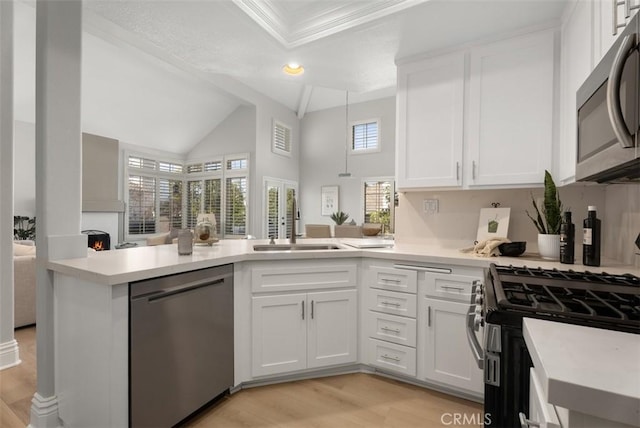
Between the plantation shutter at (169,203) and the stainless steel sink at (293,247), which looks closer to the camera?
the stainless steel sink at (293,247)

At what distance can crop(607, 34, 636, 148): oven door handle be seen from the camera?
749 millimetres

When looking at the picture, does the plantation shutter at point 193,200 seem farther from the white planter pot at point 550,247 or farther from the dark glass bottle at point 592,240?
the dark glass bottle at point 592,240

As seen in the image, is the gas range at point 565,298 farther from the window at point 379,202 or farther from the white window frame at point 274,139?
the white window frame at point 274,139

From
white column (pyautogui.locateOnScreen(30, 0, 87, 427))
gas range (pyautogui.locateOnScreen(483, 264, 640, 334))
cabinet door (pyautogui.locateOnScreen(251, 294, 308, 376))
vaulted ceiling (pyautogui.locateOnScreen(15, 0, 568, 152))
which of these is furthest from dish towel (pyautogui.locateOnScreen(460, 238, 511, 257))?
white column (pyautogui.locateOnScreen(30, 0, 87, 427))

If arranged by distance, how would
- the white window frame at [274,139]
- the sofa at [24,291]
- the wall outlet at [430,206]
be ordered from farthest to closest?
the white window frame at [274,139] → the sofa at [24,291] → the wall outlet at [430,206]

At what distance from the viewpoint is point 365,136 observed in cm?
853

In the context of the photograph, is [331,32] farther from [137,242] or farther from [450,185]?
[137,242]

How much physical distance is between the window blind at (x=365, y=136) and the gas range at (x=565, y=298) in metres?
7.30

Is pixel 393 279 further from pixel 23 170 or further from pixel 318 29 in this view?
pixel 23 170

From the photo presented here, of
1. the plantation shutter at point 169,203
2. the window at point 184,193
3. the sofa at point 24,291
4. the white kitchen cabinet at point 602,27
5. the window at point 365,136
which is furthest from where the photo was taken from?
the window at point 365,136

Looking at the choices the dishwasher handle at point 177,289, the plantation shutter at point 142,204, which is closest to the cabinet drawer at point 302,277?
the dishwasher handle at point 177,289

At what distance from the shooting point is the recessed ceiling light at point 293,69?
2.77m

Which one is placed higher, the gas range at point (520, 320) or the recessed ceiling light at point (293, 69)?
the recessed ceiling light at point (293, 69)

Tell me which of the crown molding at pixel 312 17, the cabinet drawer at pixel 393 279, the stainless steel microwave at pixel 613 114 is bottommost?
the cabinet drawer at pixel 393 279
